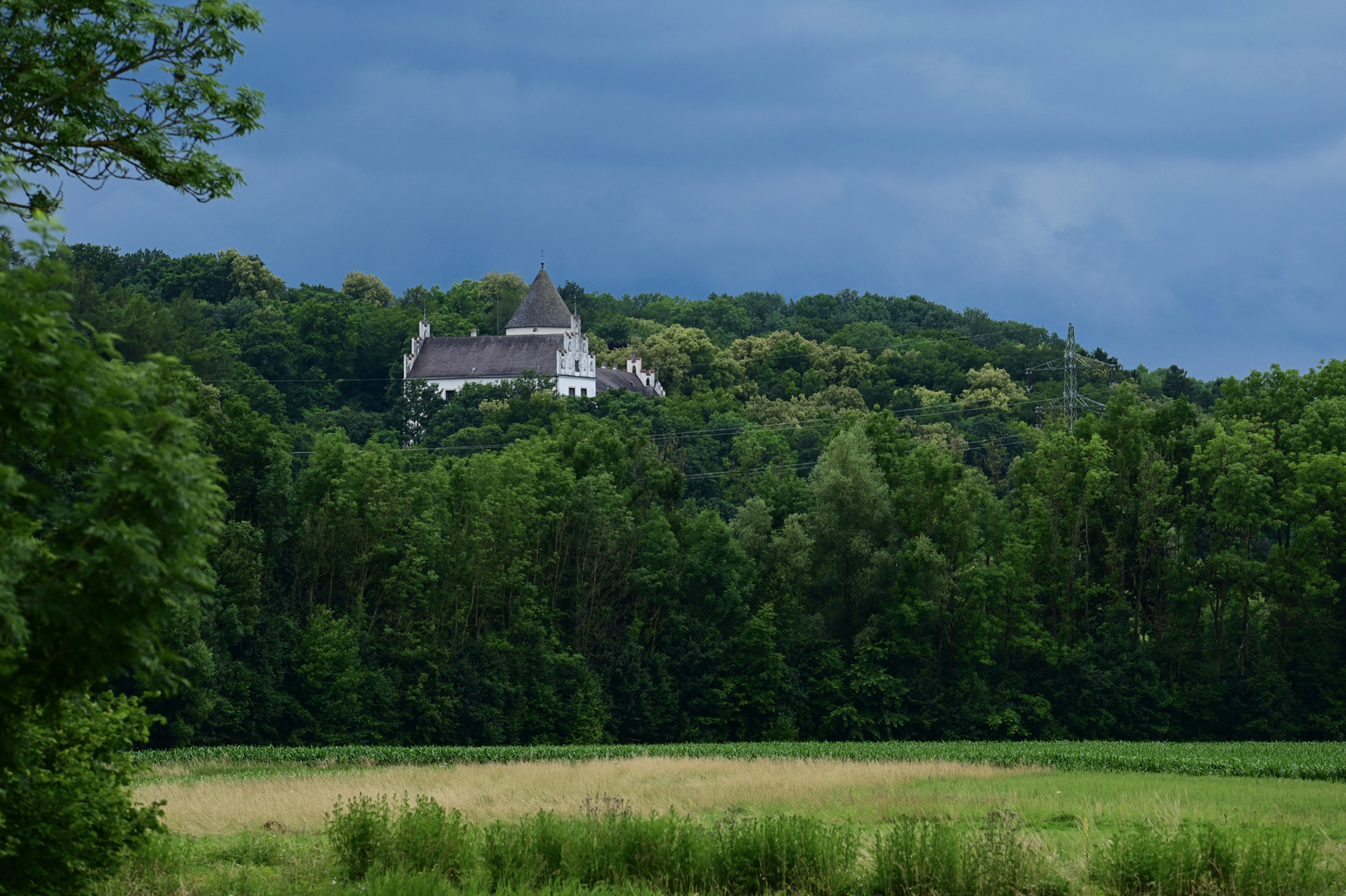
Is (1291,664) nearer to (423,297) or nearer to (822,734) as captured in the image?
(822,734)

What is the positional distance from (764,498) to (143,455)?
51045mm

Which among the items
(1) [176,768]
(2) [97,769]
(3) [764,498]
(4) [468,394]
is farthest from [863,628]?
(4) [468,394]

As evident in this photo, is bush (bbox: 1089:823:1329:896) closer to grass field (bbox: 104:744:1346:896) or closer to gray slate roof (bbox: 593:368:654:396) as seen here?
grass field (bbox: 104:744:1346:896)

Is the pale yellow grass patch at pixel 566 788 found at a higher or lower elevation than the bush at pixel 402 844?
lower

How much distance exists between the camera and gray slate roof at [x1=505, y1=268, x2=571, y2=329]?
147375mm

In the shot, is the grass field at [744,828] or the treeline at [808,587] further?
the treeline at [808,587]

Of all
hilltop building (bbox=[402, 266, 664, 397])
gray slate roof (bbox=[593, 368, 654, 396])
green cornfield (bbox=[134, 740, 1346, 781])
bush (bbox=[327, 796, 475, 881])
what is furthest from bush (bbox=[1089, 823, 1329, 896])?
gray slate roof (bbox=[593, 368, 654, 396])

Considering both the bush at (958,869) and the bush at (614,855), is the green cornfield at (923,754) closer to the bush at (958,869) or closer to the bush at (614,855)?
the bush at (614,855)

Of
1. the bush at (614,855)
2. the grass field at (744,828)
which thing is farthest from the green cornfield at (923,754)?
the bush at (614,855)

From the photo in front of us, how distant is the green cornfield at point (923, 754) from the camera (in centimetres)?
3312

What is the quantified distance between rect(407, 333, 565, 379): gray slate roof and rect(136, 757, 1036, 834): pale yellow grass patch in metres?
104

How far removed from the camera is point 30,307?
782cm

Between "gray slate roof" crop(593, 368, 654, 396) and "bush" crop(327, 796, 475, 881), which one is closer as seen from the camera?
"bush" crop(327, 796, 475, 881)

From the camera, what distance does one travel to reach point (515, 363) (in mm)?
134750
